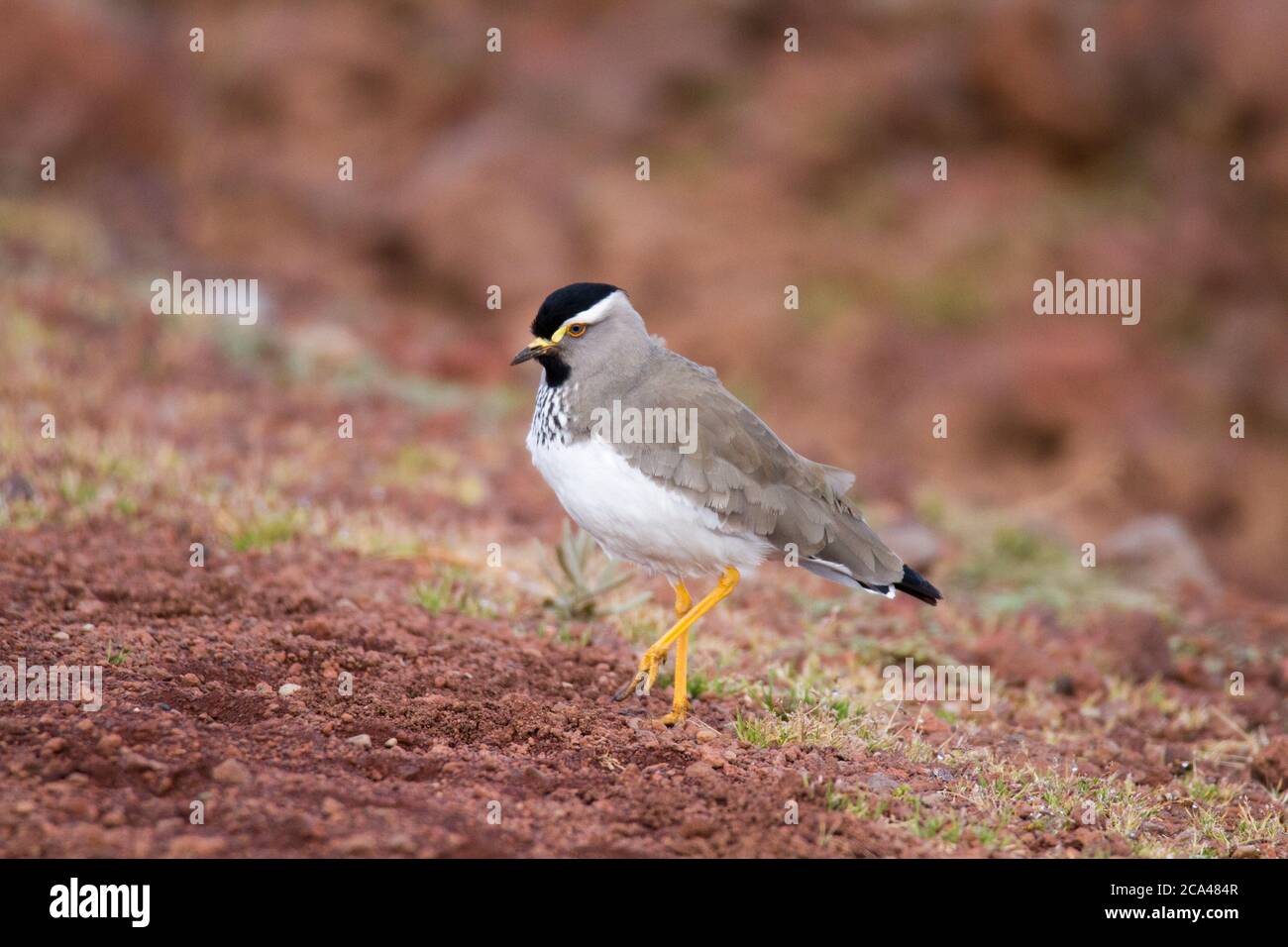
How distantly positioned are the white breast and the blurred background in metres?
4.62

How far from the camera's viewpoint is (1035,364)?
12.8 meters

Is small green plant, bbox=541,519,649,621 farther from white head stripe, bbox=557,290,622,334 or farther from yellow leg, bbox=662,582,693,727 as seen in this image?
white head stripe, bbox=557,290,622,334

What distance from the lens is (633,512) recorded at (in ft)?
16.7

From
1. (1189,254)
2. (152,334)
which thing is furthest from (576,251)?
(1189,254)

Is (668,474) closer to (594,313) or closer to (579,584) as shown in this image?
(594,313)

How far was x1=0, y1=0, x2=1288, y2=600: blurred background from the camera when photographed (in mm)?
11883

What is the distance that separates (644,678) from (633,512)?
2.97 feet

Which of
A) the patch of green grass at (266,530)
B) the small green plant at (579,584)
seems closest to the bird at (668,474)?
the small green plant at (579,584)

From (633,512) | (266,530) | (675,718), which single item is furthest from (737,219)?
(675,718)

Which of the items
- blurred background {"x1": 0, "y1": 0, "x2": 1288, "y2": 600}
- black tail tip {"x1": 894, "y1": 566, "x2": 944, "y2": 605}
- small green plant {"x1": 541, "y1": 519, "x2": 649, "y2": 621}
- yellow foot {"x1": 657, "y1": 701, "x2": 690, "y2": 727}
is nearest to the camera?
yellow foot {"x1": 657, "y1": 701, "x2": 690, "y2": 727}

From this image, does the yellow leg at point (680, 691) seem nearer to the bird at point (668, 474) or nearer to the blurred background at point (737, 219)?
the bird at point (668, 474)

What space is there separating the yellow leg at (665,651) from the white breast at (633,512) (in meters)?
0.16

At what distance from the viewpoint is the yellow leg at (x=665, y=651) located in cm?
530

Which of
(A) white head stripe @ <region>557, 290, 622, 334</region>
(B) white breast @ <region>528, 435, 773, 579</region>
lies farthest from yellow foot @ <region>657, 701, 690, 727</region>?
(A) white head stripe @ <region>557, 290, 622, 334</region>
